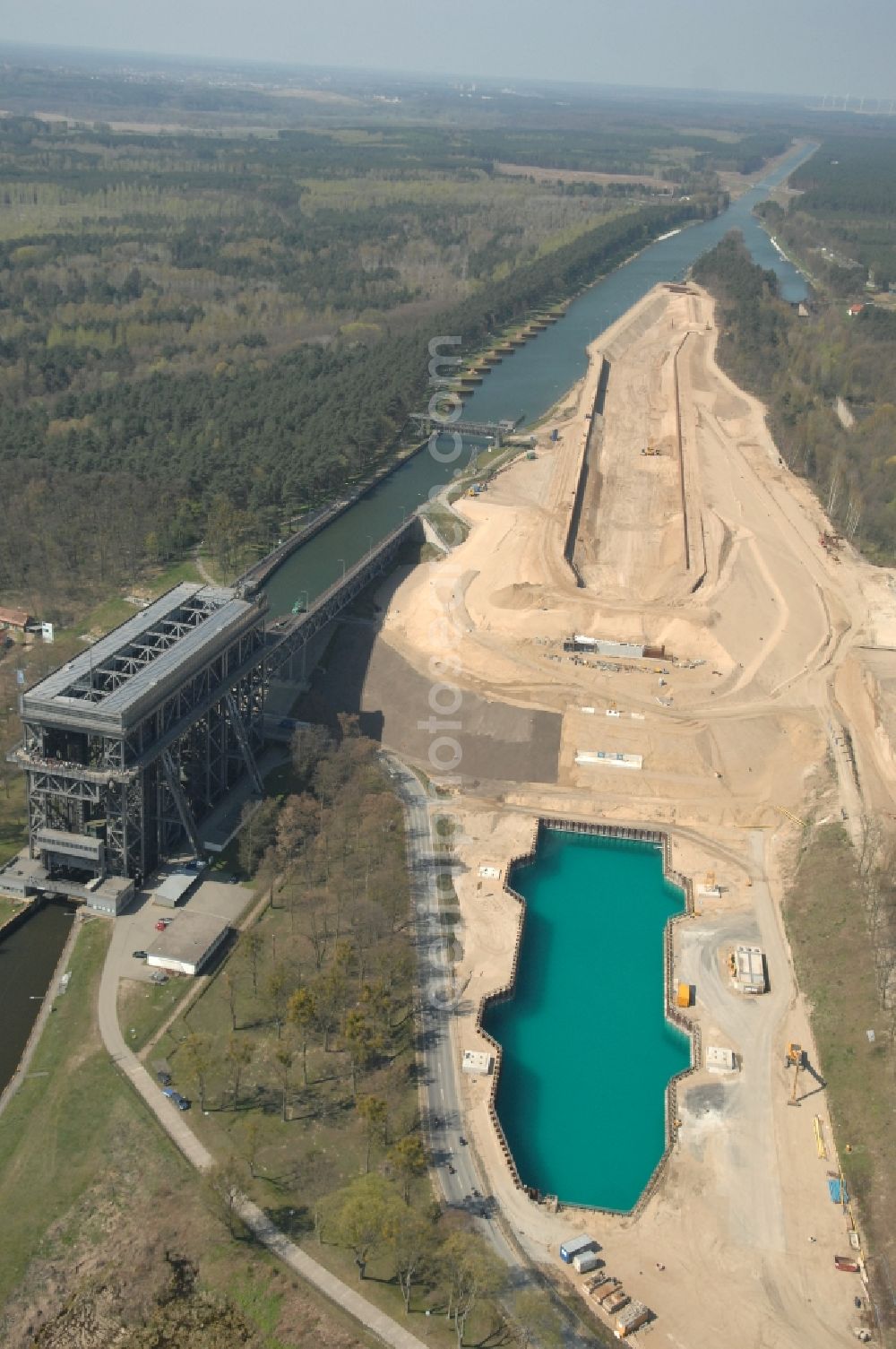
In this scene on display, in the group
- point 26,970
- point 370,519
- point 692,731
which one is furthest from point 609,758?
point 370,519

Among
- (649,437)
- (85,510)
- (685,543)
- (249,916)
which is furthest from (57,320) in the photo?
(249,916)

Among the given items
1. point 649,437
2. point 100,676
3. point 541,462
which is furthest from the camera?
point 649,437

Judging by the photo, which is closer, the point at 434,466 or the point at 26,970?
the point at 26,970

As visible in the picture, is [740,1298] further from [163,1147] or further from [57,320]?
[57,320]

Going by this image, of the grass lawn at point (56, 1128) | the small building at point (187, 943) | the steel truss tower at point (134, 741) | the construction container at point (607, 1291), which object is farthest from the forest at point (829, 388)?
the grass lawn at point (56, 1128)

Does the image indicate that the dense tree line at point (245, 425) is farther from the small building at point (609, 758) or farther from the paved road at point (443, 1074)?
the paved road at point (443, 1074)

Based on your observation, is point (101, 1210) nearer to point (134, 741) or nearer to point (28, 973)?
point (28, 973)
